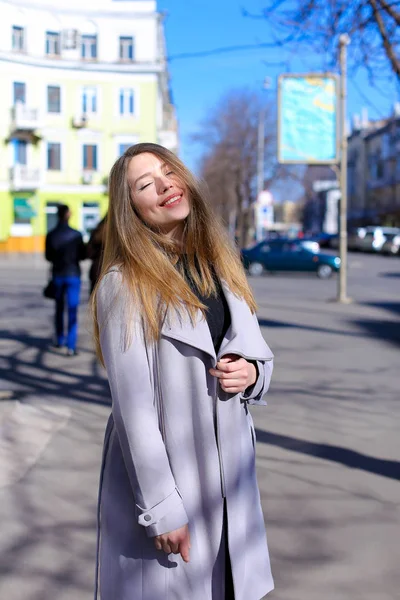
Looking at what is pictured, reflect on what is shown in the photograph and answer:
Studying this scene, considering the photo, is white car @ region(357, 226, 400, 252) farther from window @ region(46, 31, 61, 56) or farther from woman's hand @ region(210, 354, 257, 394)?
woman's hand @ region(210, 354, 257, 394)

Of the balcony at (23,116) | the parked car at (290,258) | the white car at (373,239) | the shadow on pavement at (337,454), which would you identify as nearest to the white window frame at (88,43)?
the balcony at (23,116)

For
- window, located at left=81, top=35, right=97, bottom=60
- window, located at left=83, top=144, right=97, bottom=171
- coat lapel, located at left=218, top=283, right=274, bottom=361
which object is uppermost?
window, located at left=81, top=35, right=97, bottom=60

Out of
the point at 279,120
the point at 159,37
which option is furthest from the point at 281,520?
the point at 159,37

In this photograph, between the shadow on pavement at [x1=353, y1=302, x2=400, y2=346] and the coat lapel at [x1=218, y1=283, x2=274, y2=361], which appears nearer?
the coat lapel at [x1=218, y1=283, x2=274, y2=361]

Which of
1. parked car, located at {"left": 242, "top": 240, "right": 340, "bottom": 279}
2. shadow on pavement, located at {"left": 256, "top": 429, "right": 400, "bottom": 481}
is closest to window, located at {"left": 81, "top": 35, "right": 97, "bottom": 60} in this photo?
parked car, located at {"left": 242, "top": 240, "right": 340, "bottom": 279}

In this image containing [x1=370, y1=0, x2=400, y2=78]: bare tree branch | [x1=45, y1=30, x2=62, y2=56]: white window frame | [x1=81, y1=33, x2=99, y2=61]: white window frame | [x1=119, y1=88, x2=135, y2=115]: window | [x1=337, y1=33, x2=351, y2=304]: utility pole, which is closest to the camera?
[x1=370, y1=0, x2=400, y2=78]: bare tree branch

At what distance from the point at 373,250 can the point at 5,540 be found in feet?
168

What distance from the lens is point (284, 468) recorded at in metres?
5.27

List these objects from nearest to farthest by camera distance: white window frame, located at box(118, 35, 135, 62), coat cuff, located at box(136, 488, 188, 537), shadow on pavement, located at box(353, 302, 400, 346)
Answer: coat cuff, located at box(136, 488, 188, 537)
shadow on pavement, located at box(353, 302, 400, 346)
white window frame, located at box(118, 35, 135, 62)

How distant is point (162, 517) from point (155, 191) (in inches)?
36.2

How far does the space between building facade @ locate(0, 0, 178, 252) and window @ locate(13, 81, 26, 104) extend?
0.18 feet

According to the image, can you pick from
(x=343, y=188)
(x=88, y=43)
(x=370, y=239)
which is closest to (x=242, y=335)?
(x=343, y=188)

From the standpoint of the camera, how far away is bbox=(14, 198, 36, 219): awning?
46281mm

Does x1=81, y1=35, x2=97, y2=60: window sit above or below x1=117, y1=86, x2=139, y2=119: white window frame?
above
